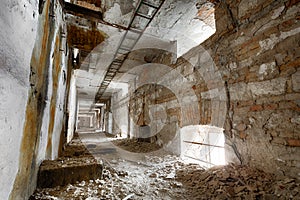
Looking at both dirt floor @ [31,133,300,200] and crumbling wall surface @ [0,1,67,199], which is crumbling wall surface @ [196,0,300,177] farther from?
crumbling wall surface @ [0,1,67,199]

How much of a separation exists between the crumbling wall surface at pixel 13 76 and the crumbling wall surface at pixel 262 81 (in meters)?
2.49

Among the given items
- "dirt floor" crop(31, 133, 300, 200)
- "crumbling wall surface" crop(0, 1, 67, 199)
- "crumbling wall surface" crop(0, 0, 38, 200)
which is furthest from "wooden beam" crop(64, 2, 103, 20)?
"dirt floor" crop(31, 133, 300, 200)

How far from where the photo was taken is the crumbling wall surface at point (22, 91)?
921 mm

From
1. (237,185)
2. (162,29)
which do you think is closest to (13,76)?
(237,185)

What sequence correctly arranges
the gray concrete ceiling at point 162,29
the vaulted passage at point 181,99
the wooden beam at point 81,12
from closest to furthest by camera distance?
the vaulted passage at point 181,99, the wooden beam at point 81,12, the gray concrete ceiling at point 162,29

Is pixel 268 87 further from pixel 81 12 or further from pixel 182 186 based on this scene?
pixel 81 12

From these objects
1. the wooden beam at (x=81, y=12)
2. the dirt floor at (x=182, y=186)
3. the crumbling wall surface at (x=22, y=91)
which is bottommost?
the dirt floor at (x=182, y=186)

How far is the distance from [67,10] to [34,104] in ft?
6.04

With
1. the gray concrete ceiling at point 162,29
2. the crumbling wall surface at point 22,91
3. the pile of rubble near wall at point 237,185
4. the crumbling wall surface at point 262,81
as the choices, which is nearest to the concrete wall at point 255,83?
the crumbling wall surface at point 262,81

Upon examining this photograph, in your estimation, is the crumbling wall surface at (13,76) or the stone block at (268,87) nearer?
the crumbling wall surface at (13,76)

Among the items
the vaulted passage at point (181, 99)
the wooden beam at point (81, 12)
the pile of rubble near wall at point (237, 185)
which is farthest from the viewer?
the wooden beam at point (81, 12)

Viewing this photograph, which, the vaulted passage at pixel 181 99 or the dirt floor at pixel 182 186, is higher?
the vaulted passage at pixel 181 99

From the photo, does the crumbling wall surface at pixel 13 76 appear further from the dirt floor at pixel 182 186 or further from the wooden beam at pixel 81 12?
the wooden beam at pixel 81 12

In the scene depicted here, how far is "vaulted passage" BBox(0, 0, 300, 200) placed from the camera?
1.19 m
